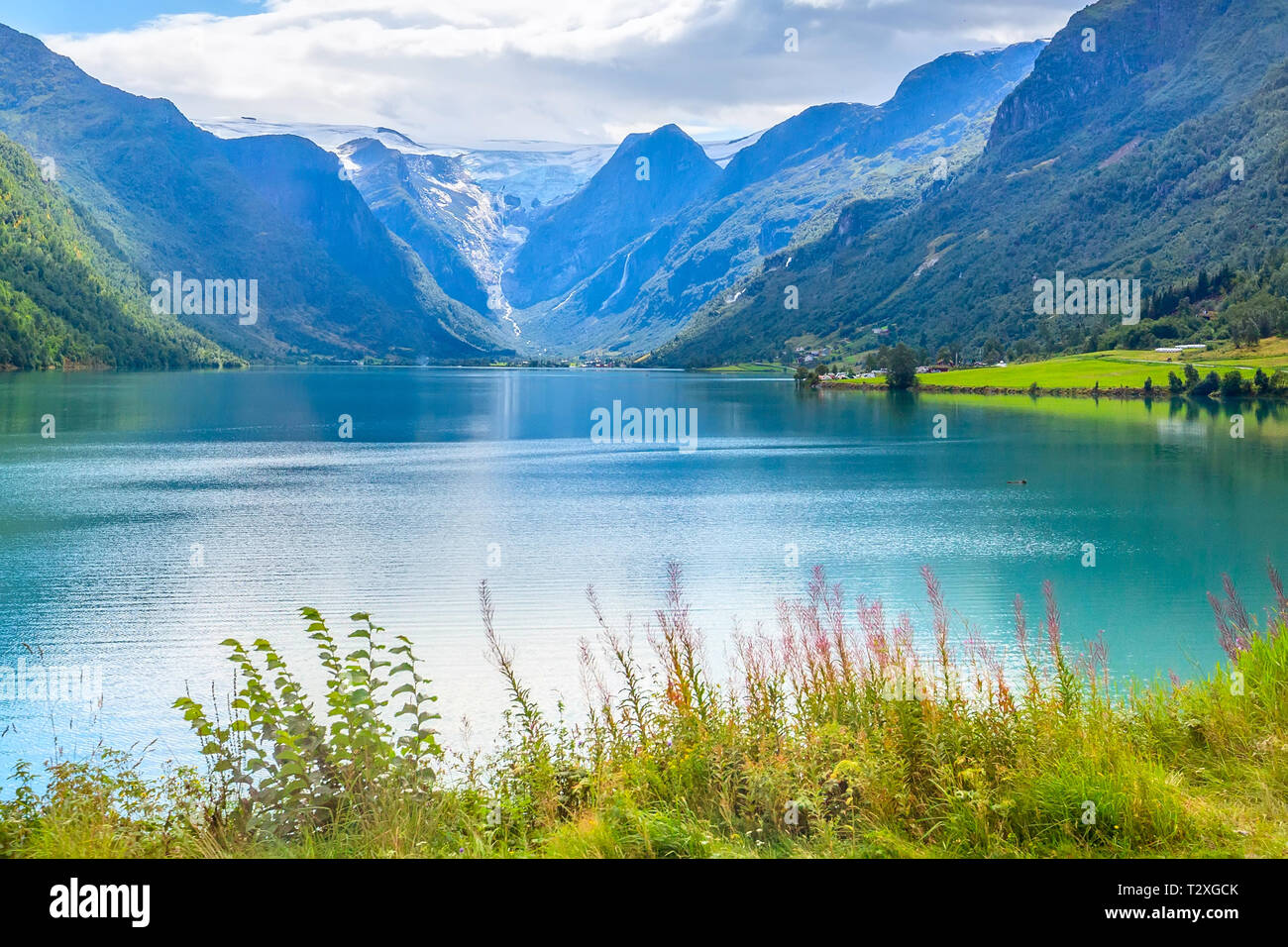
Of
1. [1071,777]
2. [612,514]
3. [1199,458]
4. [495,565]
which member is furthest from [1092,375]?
[1071,777]

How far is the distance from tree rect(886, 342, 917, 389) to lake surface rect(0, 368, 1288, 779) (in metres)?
69.8

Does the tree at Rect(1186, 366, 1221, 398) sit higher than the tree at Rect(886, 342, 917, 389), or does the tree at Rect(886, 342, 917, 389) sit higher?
the tree at Rect(886, 342, 917, 389)

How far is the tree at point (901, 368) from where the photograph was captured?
548 ft

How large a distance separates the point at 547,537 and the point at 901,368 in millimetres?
132528

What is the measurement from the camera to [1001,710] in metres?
11.0

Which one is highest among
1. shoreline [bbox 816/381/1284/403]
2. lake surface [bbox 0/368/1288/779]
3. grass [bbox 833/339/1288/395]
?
grass [bbox 833/339/1288/395]

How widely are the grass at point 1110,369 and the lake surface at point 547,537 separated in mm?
48043

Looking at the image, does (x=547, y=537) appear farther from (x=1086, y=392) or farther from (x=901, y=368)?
(x=901, y=368)

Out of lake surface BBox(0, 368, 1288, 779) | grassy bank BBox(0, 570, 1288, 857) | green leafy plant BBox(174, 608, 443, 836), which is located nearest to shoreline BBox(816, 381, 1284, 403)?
lake surface BBox(0, 368, 1288, 779)

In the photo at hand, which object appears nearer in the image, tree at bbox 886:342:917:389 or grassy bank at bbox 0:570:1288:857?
grassy bank at bbox 0:570:1288:857

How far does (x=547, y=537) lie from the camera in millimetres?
44531

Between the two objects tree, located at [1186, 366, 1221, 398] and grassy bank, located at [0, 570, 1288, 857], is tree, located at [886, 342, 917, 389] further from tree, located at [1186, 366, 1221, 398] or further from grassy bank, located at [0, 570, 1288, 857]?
grassy bank, located at [0, 570, 1288, 857]

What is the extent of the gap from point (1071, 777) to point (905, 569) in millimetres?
27889

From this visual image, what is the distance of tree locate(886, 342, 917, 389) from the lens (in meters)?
167
